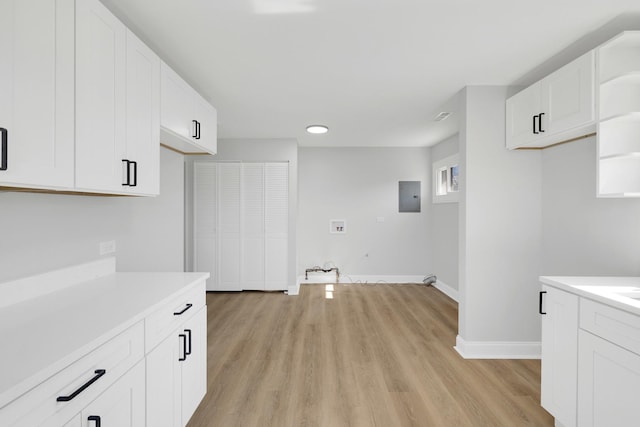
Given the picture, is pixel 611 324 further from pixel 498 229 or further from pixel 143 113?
pixel 143 113

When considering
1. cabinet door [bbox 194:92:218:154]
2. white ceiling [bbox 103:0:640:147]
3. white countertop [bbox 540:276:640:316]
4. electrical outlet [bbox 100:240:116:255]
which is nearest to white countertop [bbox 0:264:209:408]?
electrical outlet [bbox 100:240:116:255]

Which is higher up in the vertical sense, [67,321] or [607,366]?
[67,321]

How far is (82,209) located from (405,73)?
2.57m

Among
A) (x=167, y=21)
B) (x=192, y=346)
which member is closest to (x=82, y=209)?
(x=192, y=346)

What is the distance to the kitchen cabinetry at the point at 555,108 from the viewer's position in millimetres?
1938

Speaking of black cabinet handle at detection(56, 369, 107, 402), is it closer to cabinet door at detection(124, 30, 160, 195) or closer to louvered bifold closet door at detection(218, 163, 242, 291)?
cabinet door at detection(124, 30, 160, 195)

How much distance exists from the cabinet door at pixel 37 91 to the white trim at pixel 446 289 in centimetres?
474

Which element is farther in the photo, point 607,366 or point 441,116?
point 441,116

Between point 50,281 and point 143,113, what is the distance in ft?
3.41

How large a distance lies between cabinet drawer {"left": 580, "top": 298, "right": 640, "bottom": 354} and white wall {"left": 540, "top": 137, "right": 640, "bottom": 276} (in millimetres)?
917

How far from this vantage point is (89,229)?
6.08ft

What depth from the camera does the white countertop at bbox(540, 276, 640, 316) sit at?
1370 millimetres

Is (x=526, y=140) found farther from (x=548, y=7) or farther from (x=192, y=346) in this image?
(x=192, y=346)

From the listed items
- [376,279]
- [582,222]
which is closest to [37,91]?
[582,222]
